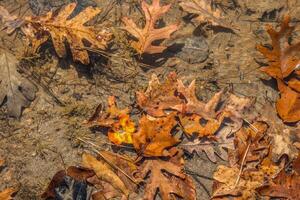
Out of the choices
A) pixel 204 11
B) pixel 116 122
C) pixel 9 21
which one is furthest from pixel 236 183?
pixel 9 21

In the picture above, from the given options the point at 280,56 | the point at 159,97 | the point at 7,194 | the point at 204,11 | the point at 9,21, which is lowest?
the point at 7,194

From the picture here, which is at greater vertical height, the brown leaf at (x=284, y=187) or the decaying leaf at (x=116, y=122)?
the decaying leaf at (x=116, y=122)

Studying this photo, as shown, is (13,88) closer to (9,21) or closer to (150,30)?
(9,21)

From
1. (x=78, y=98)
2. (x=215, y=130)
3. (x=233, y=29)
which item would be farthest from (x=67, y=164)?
(x=233, y=29)

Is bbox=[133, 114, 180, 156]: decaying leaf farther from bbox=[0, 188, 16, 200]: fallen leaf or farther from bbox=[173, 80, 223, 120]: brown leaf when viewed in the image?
bbox=[0, 188, 16, 200]: fallen leaf

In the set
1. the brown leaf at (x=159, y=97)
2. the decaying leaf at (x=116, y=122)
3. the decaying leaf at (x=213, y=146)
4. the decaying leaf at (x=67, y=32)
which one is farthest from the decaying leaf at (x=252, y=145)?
the decaying leaf at (x=67, y=32)

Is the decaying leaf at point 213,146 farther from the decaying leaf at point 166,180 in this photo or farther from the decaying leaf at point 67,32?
the decaying leaf at point 67,32

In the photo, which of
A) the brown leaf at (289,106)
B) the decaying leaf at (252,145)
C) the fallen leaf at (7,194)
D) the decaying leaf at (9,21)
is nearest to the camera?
the fallen leaf at (7,194)
